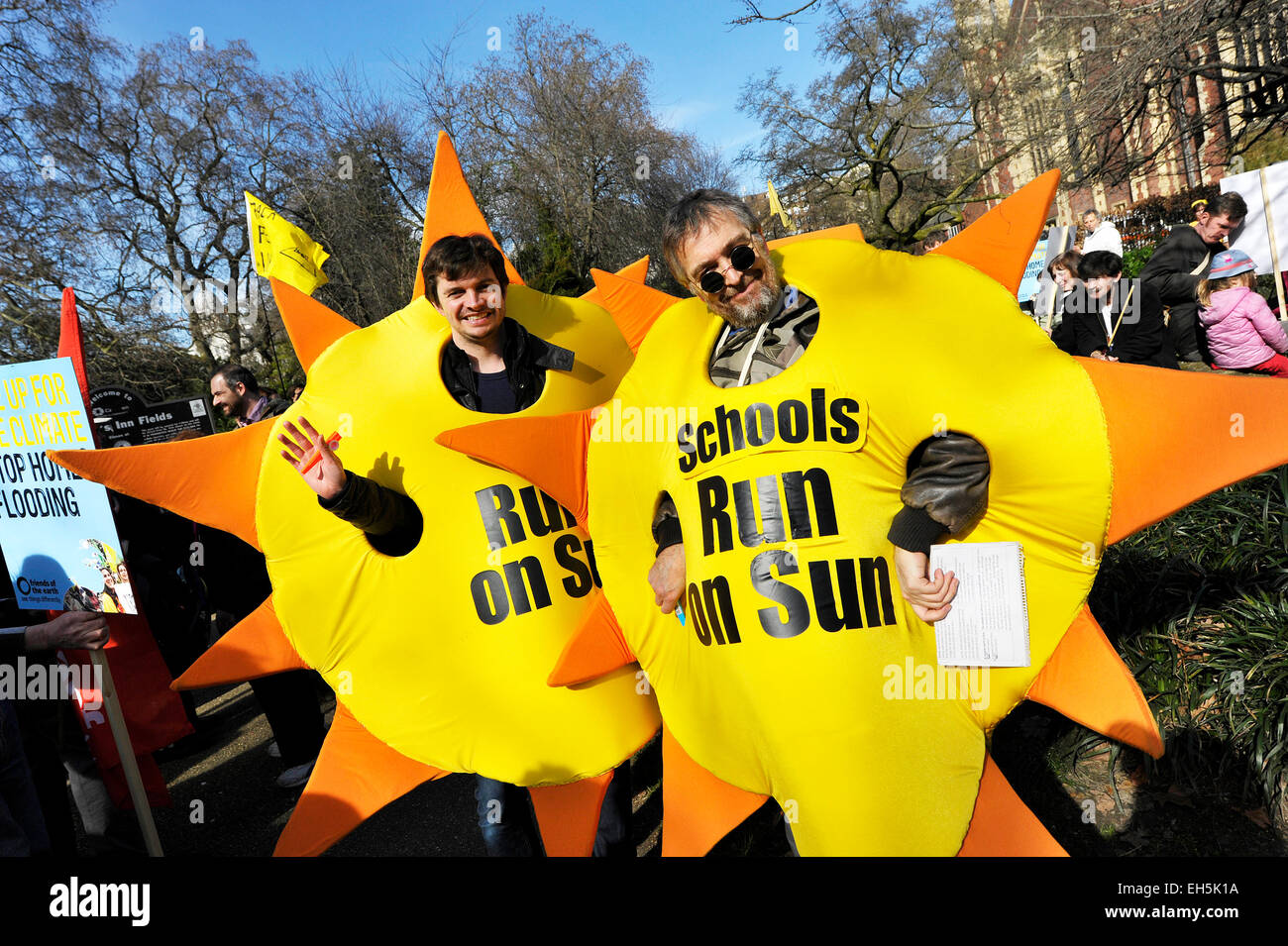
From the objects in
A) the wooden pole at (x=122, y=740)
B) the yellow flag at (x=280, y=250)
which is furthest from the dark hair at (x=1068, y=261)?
Answer: the wooden pole at (x=122, y=740)

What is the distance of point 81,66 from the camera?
12.4 meters

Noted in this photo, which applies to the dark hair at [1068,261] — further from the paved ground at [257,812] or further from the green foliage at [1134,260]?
the green foliage at [1134,260]

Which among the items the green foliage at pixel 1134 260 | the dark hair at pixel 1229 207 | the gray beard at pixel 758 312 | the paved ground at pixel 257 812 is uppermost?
the green foliage at pixel 1134 260

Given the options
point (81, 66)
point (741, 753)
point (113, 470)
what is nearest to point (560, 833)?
point (741, 753)

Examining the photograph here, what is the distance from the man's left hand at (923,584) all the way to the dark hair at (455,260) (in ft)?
5.85

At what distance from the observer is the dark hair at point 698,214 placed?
248 centimetres

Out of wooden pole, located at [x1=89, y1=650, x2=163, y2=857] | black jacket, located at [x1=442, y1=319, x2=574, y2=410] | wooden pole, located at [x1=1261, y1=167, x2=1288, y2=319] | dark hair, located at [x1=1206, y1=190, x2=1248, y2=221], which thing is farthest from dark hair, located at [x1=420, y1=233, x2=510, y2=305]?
wooden pole, located at [x1=1261, y1=167, x2=1288, y2=319]

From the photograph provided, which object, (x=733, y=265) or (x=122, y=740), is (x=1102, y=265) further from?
(x=122, y=740)

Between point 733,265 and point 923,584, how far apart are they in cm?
112

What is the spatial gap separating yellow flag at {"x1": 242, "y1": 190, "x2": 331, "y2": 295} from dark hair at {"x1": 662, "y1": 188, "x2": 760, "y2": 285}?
7.54 ft

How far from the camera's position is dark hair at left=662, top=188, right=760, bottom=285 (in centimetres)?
248

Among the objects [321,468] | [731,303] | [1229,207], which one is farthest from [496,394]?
[1229,207]
